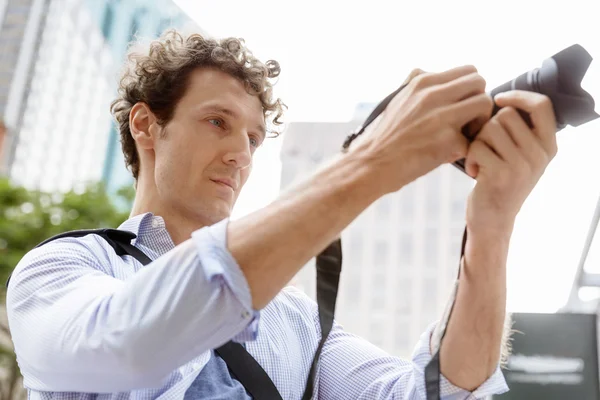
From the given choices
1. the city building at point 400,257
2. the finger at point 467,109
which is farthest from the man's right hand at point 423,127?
the city building at point 400,257

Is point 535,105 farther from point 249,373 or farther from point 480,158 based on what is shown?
point 249,373

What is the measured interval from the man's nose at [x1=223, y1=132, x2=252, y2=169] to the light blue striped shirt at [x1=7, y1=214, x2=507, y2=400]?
268 mm

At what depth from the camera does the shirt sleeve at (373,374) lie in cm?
74

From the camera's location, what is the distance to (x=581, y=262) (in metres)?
2.12

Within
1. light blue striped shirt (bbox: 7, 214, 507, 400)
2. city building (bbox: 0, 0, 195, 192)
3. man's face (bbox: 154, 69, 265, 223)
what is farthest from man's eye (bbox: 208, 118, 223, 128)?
city building (bbox: 0, 0, 195, 192)

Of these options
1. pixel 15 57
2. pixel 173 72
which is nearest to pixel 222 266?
pixel 173 72

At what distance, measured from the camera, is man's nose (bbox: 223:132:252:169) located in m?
1.04

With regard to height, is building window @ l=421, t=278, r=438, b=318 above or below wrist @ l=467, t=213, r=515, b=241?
below

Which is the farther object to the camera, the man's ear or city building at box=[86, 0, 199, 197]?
city building at box=[86, 0, 199, 197]

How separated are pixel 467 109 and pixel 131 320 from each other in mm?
335

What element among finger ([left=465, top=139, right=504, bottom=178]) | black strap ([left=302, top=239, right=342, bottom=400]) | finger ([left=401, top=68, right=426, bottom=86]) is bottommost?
black strap ([left=302, top=239, right=342, bottom=400])

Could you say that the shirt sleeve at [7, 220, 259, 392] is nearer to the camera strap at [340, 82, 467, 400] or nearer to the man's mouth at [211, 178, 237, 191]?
the camera strap at [340, 82, 467, 400]

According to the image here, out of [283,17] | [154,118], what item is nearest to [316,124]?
[283,17]

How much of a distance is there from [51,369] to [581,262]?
2.00 metres
